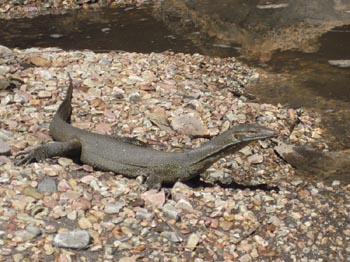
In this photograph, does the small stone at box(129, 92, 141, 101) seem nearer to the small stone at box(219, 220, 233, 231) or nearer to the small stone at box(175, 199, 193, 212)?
the small stone at box(175, 199, 193, 212)

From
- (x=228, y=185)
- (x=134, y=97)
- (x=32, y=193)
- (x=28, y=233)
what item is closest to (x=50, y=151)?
(x=32, y=193)

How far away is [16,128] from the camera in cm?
810

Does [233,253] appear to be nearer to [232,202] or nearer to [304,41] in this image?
[232,202]

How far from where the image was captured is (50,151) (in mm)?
7301

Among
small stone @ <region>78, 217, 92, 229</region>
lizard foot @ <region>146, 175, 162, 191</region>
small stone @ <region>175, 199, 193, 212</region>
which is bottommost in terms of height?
small stone @ <region>175, 199, 193, 212</region>

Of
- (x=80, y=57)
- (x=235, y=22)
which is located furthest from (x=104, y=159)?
(x=235, y=22)

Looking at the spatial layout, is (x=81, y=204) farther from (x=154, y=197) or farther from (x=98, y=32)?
(x=98, y=32)

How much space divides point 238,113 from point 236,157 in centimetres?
140

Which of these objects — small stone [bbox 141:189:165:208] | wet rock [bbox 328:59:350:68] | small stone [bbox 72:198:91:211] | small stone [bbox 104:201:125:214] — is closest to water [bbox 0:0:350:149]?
wet rock [bbox 328:59:350:68]

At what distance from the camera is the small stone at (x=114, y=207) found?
21.1ft

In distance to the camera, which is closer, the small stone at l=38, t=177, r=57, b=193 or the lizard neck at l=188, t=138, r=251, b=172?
the small stone at l=38, t=177, r=57, b=193

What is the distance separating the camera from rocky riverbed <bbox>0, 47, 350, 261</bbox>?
6.00 metres

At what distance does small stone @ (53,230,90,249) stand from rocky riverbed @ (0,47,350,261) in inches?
0.5

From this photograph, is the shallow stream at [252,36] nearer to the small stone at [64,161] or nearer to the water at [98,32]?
the water at [98,32]
